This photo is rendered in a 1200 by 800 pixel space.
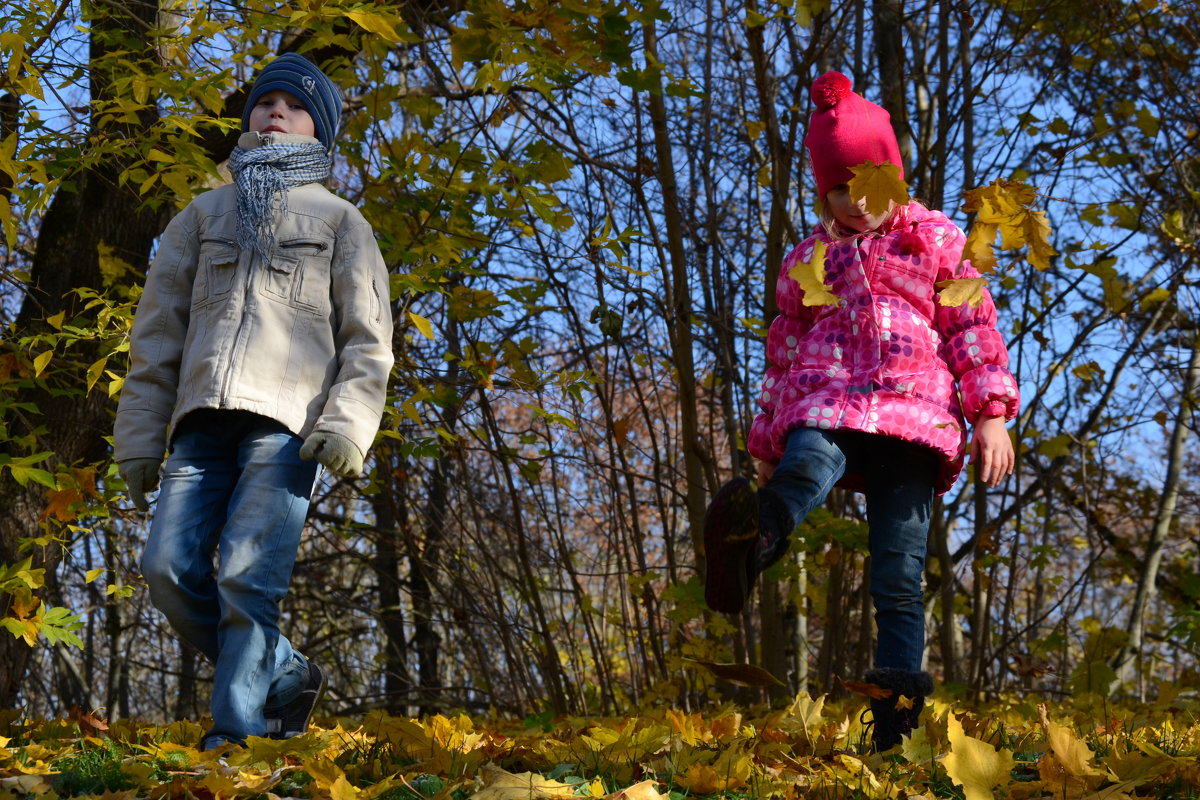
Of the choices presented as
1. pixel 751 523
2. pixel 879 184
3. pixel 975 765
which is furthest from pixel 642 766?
pixel 879 184

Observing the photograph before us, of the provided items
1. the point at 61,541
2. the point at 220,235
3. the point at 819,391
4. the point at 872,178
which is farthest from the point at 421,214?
the point at 872,178

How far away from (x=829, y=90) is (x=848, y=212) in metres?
0.38

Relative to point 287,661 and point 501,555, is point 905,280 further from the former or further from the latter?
point 501,555

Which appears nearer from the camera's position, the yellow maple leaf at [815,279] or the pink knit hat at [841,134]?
the yellow maple leaf at [815,279]

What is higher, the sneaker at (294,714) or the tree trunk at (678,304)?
the tree trunk at (678,304)

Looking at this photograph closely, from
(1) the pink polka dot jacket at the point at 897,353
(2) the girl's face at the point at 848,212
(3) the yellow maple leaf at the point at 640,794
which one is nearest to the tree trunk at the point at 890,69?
(2) the girl's face at the point at 848,212

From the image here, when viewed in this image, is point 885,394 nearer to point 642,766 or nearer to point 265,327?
point 642,766

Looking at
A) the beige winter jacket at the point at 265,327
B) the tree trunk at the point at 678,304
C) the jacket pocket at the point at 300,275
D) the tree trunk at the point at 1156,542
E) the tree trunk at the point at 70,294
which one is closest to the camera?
the beige winter jacket at the point at 265,327

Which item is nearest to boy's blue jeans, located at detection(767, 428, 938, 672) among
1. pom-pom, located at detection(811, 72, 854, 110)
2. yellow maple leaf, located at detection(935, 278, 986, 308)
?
yellow maple leaf, located at detection(935, 278, 986, 308)

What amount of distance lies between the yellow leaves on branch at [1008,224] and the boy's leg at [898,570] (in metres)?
0.68

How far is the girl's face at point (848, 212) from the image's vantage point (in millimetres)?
2854

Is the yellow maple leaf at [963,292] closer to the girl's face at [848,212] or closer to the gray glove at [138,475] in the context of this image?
the girl's face at [848,212]

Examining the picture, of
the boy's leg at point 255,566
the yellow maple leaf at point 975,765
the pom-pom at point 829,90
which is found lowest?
the yellow maple leaf at point 975,765

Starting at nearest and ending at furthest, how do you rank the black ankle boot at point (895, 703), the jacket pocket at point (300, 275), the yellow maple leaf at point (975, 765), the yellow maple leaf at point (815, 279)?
the yellow maple leaf at point (975, 765), the yellow maple leaf at point (815, 279), the black ankle boot at point (895, 703), the jacket pocket at point (300, 275)
